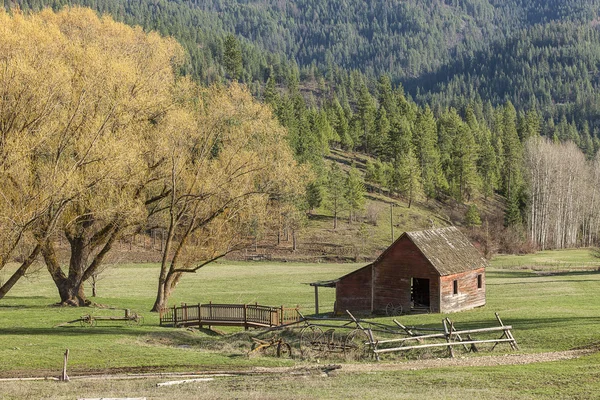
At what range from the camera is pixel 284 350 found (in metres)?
32.8

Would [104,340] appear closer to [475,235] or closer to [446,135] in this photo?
[475,235]

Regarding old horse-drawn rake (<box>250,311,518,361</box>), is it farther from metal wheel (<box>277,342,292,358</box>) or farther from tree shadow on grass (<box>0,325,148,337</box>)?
tree shadow on grass (<box>0,325,148,337</box>)

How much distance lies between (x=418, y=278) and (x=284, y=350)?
1981 centimetres

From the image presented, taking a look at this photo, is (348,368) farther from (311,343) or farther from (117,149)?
(117,149)

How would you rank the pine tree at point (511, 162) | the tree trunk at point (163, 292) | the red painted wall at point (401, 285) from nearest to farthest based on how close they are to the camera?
the tree trunk at point (163, 292) → the red painted wall at point (401, 285) → the pine tree at point (511, 162)

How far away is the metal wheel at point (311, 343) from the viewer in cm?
3181

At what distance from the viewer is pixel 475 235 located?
11825 centimetres

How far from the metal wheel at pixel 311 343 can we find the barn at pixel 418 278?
1511cm

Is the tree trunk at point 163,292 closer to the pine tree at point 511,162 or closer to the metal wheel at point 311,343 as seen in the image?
the metal wheel at point 311,343

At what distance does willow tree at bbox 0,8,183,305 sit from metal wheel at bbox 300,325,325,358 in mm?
11804

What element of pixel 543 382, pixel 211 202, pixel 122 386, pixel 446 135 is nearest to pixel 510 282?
pixel 211 202

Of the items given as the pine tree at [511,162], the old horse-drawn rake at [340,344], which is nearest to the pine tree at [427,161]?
the pine tree at [511,162]

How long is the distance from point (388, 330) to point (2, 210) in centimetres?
1931

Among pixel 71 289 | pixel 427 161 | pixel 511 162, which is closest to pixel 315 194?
pixel 427 161
